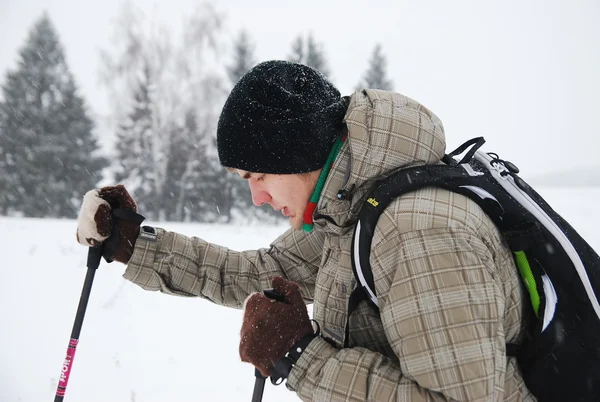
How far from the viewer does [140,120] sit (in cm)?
2577

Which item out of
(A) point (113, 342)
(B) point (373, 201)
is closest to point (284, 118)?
(B) point (373, 201)

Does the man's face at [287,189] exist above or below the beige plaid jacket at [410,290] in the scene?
above

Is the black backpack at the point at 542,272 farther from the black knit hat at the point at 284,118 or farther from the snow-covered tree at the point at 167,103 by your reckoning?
the snow-covered tree at the point at 167,103

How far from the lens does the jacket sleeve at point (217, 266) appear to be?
2.29 meters

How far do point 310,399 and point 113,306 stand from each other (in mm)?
5418

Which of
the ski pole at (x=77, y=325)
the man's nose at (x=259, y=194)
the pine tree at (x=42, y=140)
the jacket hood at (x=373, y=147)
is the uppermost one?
the pine tree at (x=42, y=140)

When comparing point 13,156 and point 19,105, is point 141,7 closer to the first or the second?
point 19,105

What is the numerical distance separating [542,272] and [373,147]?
1.85ft

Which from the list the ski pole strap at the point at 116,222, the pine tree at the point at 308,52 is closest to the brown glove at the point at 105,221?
the ski pole strap at the point at 116,222

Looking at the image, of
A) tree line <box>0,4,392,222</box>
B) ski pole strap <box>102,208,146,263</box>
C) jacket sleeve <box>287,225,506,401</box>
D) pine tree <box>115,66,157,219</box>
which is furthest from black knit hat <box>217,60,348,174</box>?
pine tree <box>115,66,157,219</box>

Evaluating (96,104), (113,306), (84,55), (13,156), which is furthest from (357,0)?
(113,306)

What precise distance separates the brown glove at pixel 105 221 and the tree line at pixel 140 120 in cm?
2226

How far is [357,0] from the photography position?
102312 mm

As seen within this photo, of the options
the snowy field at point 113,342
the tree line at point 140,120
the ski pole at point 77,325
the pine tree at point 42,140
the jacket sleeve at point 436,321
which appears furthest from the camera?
the tree line at point 140,120
